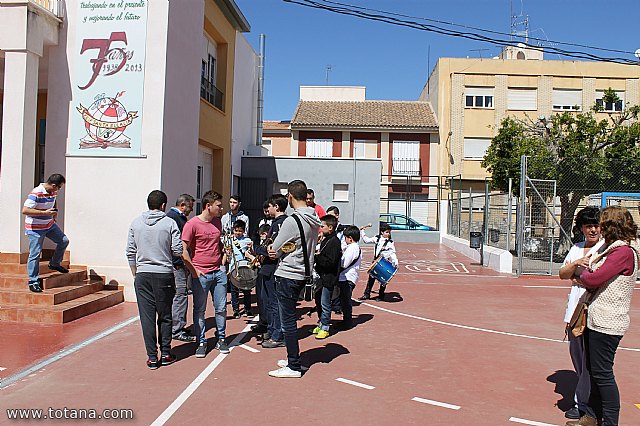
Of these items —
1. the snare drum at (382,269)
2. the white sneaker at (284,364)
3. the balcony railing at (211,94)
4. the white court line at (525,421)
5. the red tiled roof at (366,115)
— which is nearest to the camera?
the white court line at (525,421)

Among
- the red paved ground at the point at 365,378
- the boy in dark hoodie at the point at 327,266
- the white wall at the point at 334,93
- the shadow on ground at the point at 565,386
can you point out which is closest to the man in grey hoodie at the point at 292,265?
the red paved ground at the point at 365,378

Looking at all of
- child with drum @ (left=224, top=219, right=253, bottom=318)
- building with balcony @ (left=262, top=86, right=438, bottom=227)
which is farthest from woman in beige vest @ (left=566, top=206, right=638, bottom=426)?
building with balcony @ (left=262, top=86, right=438, bottom=227)

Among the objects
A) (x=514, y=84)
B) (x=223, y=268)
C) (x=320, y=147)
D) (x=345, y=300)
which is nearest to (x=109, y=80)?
(x=223, y=268)

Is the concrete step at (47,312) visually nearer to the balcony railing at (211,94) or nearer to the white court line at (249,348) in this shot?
the white court line at (249,348)

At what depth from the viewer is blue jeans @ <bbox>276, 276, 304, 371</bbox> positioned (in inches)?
242

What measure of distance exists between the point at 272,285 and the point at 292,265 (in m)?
1.11

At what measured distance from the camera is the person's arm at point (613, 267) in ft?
15.1

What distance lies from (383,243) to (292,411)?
597 cm

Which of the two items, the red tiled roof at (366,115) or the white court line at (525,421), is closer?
the white court line at (525,421)

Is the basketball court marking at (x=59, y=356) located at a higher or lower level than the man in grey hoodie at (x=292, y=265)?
lower

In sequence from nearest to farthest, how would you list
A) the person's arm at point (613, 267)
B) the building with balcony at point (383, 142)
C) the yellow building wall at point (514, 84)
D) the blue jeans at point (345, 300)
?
the person's arm at point (613, 267)
the blue jeans at point (345, 300)
the yellow building wall at point (514, 84)
the building with balcony at point (383, 142)

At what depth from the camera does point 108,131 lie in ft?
33.9

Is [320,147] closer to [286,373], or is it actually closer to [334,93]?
[334,93]

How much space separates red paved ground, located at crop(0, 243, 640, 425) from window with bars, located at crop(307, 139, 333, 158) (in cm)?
2912
